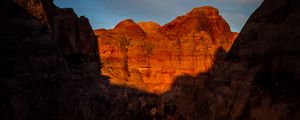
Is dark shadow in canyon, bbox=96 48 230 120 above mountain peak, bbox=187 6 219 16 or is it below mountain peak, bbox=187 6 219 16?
below

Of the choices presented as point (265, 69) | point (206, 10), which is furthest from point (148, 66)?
point (265, 69)

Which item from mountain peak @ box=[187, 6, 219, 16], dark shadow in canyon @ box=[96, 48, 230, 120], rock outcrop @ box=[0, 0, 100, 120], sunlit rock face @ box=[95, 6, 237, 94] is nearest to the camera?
rock outcrop @ box=[0, 0, 100, 120]

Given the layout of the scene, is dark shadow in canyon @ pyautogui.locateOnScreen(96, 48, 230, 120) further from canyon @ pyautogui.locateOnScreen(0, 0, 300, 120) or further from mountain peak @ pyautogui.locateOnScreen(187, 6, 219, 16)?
mountain peak @ pyautogui.locateOnScreen(187, 6, 219, 16)

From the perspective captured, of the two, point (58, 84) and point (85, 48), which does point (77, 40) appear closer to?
point (85, 48)

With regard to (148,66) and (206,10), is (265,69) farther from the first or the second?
(206,10)

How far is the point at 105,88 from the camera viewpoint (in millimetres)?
39625

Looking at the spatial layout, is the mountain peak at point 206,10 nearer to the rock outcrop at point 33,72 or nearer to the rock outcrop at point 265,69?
the rock outcrop at point 33,72

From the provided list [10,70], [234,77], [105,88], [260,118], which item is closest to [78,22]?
[105,88]

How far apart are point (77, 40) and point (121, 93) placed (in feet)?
31.8

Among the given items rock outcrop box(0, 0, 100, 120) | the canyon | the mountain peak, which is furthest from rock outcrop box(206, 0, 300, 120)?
the mountain peak

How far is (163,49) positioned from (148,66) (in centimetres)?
386

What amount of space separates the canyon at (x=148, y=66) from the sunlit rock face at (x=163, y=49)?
157 mm

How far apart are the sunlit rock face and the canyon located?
16cm

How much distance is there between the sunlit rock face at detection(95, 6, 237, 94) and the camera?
4591 cm
